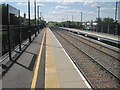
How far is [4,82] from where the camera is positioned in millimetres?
6855

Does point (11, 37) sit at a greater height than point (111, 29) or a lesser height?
lesser

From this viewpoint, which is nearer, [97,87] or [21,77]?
[97,87]

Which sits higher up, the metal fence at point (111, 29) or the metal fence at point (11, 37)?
the metal fence at point (111, 29)

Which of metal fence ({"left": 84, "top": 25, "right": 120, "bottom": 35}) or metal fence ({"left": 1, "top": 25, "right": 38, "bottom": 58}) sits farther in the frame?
metal fence ({"left": 84, "top": 25, "right": 120, "bottom": 35})

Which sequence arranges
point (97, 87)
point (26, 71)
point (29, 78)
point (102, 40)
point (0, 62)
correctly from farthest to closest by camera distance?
point (102, 40) < point (0, 62) < point (26, 71) < point (29, 78) < point (97, 87)

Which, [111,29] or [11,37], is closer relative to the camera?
[11,37]

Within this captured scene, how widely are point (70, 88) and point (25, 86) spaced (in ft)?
5.43

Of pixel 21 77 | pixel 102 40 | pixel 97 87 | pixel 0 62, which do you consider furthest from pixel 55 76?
pixel 102 40

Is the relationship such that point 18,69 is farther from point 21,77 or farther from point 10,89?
point 10,89

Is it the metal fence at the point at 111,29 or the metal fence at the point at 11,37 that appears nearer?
the metal fence at the point at 11,37

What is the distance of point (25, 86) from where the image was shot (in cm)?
643

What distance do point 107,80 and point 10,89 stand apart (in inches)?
161

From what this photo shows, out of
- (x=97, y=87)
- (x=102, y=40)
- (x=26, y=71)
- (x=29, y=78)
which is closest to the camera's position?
(x=97, y=87)

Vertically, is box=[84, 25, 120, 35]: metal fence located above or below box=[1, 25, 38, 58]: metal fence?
above
